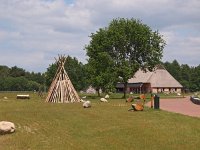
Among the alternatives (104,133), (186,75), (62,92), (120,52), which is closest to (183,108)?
(104,133)

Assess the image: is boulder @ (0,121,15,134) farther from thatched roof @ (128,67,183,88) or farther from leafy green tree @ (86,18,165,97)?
thatched roof @ (128,67,183,88)

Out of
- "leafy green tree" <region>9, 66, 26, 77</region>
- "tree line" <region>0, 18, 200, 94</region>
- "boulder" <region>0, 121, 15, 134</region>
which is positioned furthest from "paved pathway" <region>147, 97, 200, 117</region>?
"leafy green tree" <region>9, 66, 26, 77</region>

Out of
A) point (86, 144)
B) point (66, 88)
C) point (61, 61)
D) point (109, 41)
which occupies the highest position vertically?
point (109, 41)

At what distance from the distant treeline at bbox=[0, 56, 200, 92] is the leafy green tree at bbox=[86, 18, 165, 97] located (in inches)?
166

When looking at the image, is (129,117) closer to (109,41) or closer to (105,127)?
(105,127)

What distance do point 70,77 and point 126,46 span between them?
160 ft

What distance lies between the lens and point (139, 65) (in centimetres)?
6141

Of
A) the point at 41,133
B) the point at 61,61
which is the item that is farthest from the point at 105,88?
the point at 41,133

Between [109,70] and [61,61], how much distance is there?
13.1 metres

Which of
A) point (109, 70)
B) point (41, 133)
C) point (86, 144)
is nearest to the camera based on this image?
point (86, 144)

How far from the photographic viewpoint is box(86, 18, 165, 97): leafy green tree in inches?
2330

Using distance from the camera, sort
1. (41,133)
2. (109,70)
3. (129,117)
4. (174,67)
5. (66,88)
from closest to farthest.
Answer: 1. (41,133)
2. (129,117)
3. (66,88)
4. (109,70)
5. (174,67)

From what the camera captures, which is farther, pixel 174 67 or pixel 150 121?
pixel 174 67

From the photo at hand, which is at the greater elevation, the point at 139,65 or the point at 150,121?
the point at 139,65
